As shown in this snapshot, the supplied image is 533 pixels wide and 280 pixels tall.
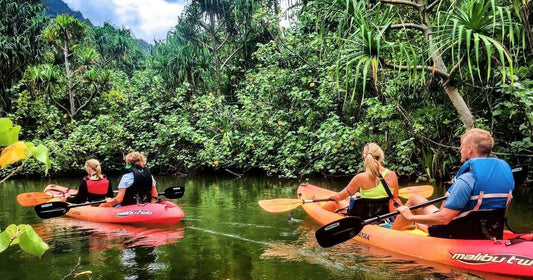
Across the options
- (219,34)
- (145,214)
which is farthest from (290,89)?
(219,34)

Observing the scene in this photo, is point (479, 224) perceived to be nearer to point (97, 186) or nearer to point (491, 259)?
point (491, 259)

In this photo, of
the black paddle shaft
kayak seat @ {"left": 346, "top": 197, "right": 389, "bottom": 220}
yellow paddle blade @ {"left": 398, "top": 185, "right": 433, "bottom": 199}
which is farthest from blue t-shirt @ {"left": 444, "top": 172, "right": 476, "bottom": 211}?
the black paddle shaft

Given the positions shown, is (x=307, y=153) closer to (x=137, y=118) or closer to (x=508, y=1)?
(x=508, y=1)

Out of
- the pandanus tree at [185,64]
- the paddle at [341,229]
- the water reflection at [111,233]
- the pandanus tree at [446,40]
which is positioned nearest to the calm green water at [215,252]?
the water reflection at [111,233]

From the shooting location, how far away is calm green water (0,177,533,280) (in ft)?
12.7

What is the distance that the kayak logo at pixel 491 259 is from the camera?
328 cm

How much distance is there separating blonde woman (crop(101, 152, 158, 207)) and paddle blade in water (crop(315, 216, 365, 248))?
10.5 ft

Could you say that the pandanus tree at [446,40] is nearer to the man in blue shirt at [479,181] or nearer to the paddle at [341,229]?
the man in blue shirt at [479,181]

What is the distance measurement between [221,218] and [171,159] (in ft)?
30.5

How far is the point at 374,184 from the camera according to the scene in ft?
15.6

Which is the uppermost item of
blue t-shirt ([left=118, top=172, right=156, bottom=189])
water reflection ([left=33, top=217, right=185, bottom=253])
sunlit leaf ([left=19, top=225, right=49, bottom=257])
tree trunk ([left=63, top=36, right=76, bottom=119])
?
tree trunk ([left=63, top=36, right=76, bottom=119])

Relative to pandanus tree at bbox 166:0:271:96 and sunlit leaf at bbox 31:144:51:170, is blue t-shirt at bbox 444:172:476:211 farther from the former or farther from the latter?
pandanus tree at bbox 166:0:271:96

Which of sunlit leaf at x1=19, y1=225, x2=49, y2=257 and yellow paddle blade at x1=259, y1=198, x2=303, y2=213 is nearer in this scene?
sunlit leaf at x1=19, y1=225, x2=49, y2=257

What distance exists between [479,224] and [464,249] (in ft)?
0.85
